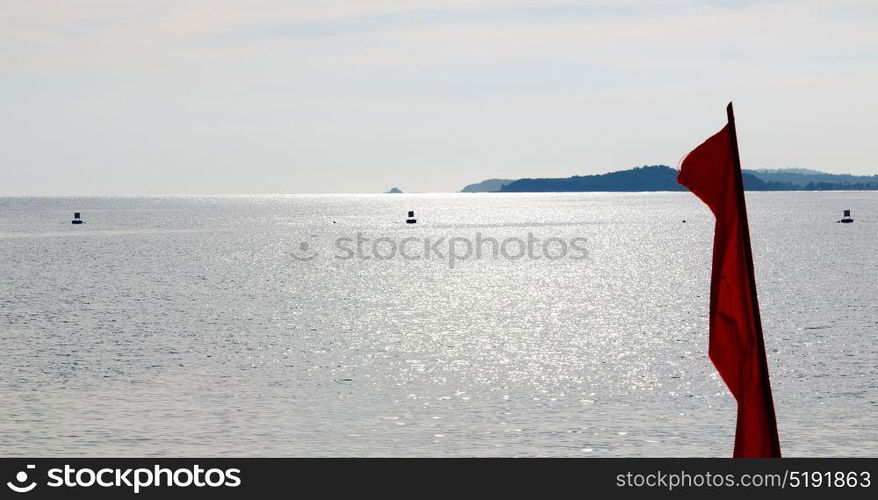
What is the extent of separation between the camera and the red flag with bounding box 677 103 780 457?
41.2 ft

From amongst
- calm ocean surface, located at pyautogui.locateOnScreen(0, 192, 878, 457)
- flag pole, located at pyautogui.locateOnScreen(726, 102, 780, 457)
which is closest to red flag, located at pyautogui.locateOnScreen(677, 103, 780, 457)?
flag pole, located at pyautogui.locateOnScreen(726, 102, 780, 457)

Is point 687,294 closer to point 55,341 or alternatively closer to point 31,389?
point 55,341

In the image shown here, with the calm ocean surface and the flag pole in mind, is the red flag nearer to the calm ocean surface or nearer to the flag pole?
the flag pole

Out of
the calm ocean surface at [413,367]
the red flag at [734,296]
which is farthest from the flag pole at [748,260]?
the calm ocean surface at [413,367]

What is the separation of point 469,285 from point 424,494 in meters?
88.6

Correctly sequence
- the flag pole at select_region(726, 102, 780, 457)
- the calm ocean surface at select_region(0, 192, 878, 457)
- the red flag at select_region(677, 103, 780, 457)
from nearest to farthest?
the flag pole at select_region(726, 102, 780, 457) < the red flag at select_region(677, 103, 780, 457) < the calm ocean surface at select_region(0, 192, 878, 457)

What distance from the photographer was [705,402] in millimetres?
39625

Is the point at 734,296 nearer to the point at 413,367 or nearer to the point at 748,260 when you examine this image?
the point at 748,260

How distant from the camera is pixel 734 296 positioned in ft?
41.3

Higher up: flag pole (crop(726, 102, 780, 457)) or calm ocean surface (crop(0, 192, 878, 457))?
flag pole (crop(726, 102, 780, 457))

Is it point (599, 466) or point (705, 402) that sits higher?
point (599, 466)

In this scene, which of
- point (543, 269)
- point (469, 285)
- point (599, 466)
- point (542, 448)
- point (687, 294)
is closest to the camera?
point (599, 466)

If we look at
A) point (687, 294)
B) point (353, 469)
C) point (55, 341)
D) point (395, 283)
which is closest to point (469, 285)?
point (395, 283)

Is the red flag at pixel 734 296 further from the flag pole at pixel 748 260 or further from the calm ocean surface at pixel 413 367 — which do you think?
the calm ocean surface at pixel 413 367
